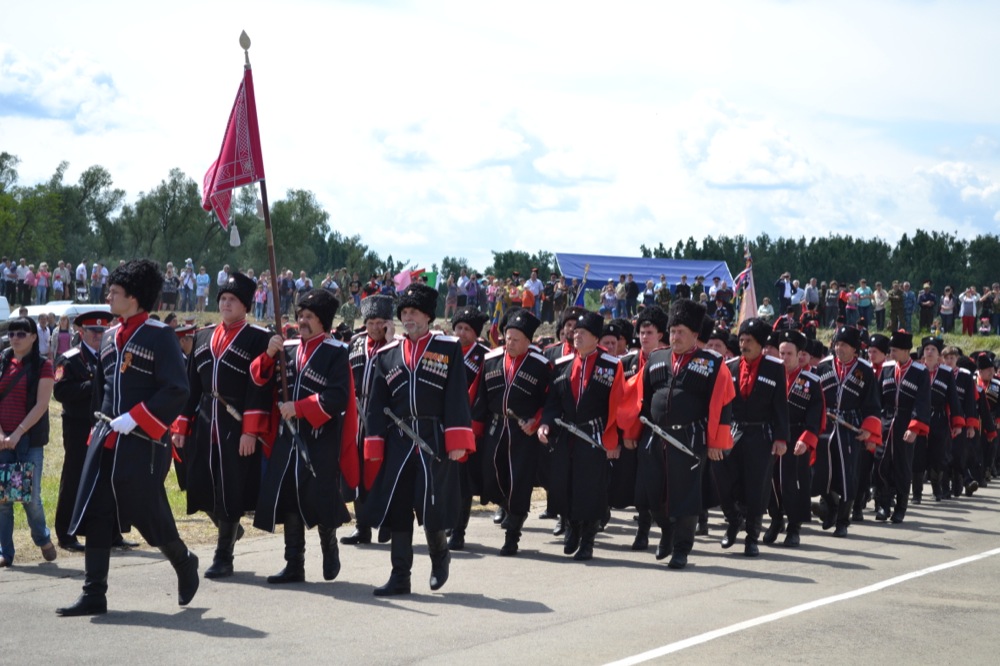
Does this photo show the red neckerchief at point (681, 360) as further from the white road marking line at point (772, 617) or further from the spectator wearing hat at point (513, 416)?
the white road marking line at point (772, 617)

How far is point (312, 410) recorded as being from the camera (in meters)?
9.26

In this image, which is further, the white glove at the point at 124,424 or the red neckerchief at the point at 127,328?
the red neckerchief at the point at 127,328

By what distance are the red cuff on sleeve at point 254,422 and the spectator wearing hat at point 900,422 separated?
825 centimetres

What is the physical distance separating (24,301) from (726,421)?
31925 millimetres

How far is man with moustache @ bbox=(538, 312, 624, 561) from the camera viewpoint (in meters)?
11.2

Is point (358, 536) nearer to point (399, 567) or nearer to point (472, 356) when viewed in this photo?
point (472, 356)

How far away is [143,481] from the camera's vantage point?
8.00 meters

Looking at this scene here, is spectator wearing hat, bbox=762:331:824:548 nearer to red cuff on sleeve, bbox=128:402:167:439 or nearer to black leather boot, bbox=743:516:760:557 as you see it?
black leather boot, bbox=743:516:760:557

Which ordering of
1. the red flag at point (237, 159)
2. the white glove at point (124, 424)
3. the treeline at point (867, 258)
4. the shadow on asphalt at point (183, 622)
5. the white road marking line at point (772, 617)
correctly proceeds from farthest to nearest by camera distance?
the treeline at point (867, 258) → the red flag at point (237, 159) → the white glove at point (124, 424) → the shadow on asphalt at point (183, 622) → the white road marking line at point (772, 617)

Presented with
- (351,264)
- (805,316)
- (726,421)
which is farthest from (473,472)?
(351,264)

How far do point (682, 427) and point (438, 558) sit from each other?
8.91ft

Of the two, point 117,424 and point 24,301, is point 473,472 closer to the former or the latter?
point 117,424

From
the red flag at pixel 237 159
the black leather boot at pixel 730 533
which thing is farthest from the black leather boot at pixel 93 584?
the black leather boot at pixel 730 533

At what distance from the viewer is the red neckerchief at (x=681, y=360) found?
11.1 meters
